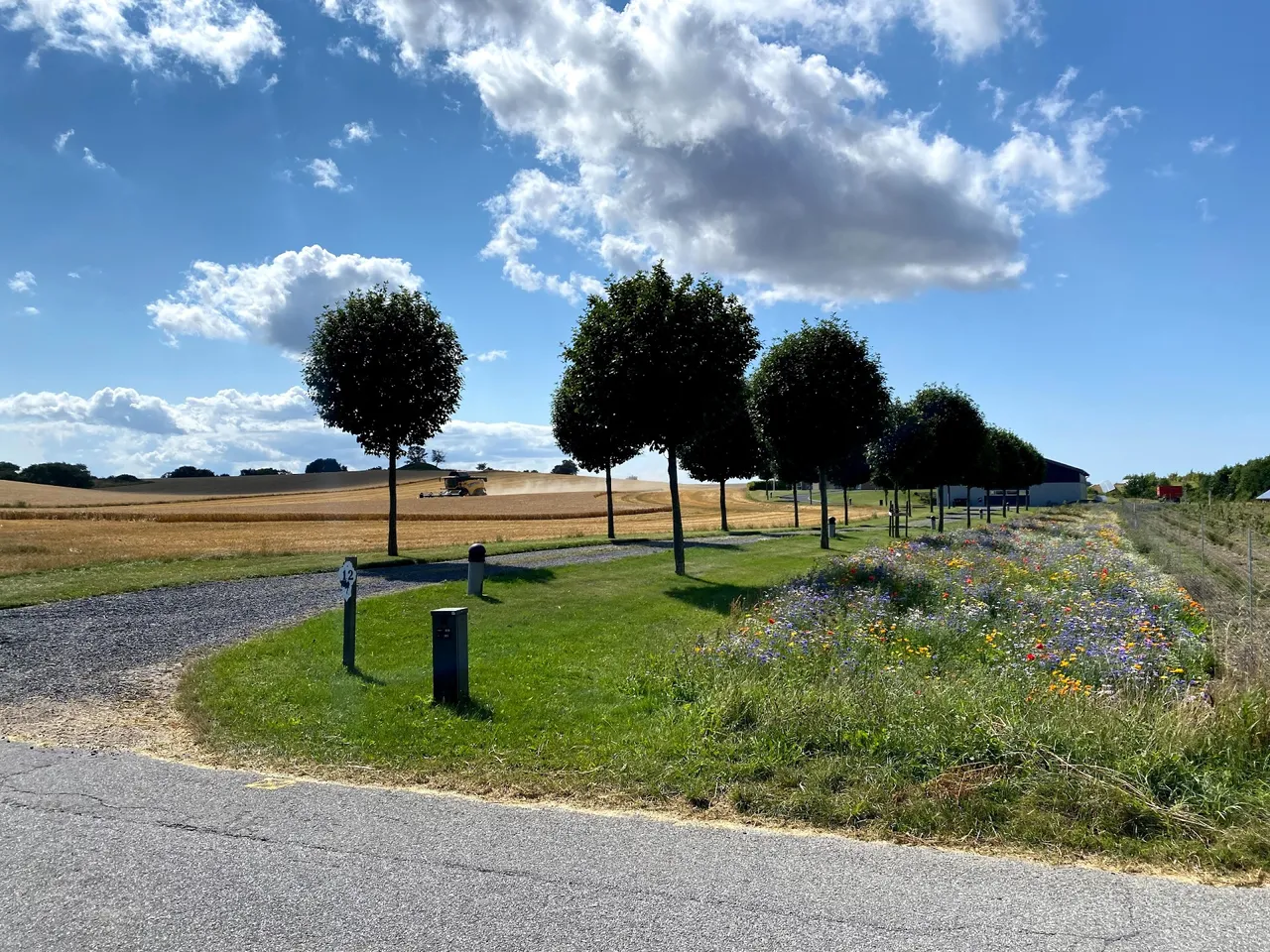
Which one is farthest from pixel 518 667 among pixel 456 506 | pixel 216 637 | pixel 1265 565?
pixel 456 506

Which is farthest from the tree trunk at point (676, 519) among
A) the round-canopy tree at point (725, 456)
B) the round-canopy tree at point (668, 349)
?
the round-canopy tree at point (725, 456)

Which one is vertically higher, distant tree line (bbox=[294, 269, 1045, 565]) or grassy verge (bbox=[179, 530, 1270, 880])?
distant tree line (bbox=[294, 269, 1045, 565])

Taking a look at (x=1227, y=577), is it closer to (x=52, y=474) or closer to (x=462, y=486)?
(x=462, y=486)

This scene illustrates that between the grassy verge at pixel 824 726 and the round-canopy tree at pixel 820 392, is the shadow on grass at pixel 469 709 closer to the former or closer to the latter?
the grassy verge at pixel 824 726

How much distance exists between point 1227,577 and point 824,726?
1549cm

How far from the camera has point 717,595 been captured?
52.1 ft

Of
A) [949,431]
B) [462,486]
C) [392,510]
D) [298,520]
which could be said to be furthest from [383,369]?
[462,486]

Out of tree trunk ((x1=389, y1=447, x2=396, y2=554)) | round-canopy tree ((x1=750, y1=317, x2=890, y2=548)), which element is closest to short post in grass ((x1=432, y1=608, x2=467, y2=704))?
tree trunk ((x1=389, y1=447, x2=396, y2=554))

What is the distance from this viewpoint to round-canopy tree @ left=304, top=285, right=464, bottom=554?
25.5 metres

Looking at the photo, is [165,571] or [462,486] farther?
[462,486]

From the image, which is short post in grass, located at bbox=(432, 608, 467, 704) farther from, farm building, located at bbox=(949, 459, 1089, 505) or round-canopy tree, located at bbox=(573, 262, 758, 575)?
farm building, located at bbox=(949, 459, 1089, 505)

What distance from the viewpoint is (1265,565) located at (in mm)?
19781

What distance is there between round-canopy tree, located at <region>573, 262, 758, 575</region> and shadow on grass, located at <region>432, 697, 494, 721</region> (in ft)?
37.5

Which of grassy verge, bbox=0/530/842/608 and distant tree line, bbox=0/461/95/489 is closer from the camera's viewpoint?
grassy verge, bbox=0/530/842/608
